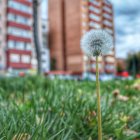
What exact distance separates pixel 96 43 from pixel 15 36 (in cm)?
6118

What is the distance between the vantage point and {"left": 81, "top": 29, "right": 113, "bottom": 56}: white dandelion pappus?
1332 millimetres

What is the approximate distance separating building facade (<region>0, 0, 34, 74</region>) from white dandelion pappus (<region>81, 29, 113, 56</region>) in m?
56.0

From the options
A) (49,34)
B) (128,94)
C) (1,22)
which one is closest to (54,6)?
(49,34)

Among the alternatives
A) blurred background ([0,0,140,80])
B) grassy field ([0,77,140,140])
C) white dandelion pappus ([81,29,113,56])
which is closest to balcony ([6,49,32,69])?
blurred background ([0,0,140,80])

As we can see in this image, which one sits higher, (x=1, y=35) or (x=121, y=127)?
(x=1, y=35)

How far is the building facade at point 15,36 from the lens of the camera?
192 ft

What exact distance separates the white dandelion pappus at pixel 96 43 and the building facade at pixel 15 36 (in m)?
56.0

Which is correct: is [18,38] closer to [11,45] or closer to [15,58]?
[11,45]

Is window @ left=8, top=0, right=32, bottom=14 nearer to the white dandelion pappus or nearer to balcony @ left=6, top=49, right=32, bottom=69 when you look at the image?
balcony @ left=6, top=49, right=32, bottom=69

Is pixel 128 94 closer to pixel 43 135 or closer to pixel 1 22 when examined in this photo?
pixel 43 135

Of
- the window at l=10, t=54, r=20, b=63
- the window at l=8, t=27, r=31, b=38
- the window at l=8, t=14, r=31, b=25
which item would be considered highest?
the window at l=8, t=14, r=31, b=25

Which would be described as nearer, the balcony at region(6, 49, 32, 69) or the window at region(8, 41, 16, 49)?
the balcony at region(6, 49, 32, 69)

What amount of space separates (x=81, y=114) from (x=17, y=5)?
207 ft

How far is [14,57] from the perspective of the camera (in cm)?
5950
